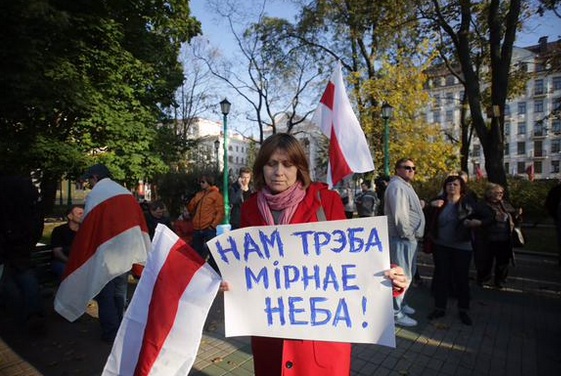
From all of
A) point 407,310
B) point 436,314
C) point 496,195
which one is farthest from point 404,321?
point 496,195

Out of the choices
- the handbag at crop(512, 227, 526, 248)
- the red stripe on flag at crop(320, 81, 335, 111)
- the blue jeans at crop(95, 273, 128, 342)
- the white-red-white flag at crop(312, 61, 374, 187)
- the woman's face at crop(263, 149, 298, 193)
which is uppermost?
the red stripe on flag at crop(320, 81, 335, 111)

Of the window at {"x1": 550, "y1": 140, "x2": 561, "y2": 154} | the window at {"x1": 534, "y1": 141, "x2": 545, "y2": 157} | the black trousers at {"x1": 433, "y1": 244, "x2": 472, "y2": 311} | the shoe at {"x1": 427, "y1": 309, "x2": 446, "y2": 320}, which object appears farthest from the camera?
the window at {"x1": 534, "y1": 141, "x2": 545, "y2": 157}

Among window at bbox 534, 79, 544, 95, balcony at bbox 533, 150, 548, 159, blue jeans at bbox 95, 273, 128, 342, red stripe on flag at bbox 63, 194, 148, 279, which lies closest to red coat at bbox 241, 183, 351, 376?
red stripe on flag at bbox 63, 194, 148, 279

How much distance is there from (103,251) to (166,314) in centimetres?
226

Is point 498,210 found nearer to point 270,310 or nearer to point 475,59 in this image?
point 270,310

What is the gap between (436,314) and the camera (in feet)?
15.9

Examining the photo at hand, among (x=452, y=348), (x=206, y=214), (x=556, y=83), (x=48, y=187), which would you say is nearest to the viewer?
(x=452, y=348)

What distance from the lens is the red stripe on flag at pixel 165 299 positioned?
1.86m

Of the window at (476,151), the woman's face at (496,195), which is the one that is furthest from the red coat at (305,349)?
the window at (476,151)

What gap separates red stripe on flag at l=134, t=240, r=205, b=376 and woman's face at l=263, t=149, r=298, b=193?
0.58 meters

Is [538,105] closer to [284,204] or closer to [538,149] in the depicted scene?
[538,149]

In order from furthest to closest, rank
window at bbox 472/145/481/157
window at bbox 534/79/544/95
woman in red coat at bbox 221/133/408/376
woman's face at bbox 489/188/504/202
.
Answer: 1. window at bbox 472/145/481/157
2. window at bbox 534/79/544/95
3. woman's face at bbox 489/188/504/202
4. woman in red coat at bbox 221/133/408/376

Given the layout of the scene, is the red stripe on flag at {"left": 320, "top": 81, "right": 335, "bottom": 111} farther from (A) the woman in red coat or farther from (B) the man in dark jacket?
(B) the man in dark jacket

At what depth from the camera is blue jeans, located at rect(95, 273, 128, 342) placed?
397 centimetres
